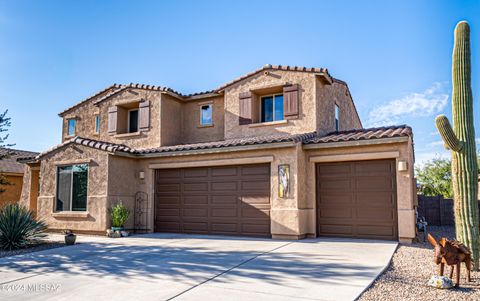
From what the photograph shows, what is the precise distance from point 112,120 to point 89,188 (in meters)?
5.05

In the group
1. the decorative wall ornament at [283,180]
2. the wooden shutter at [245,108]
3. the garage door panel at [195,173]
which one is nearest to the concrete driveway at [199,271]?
the decorative wall ornament at [283,180]

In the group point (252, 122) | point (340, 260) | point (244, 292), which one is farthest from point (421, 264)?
point (252, 122)

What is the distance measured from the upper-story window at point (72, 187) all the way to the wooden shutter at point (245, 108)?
6.52 m

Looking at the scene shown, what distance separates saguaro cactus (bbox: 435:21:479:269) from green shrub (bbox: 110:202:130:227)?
10.6 meters

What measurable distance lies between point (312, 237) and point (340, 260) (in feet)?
13.1

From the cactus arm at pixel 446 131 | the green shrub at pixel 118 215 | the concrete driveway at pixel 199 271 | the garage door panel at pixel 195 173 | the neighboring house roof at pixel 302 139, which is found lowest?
the concrete driveway at pixel 199 271

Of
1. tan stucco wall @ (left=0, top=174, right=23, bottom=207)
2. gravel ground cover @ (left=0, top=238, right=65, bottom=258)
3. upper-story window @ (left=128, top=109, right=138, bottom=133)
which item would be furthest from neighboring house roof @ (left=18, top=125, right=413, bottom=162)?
tan stucco wall @ (left=0, top=174, right=23, bottom=207)

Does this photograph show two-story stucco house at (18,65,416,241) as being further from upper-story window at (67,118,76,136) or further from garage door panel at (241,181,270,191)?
upper-story window at (67,118,76,136)

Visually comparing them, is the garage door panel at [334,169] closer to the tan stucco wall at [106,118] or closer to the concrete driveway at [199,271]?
the concrete driveway at [199,271]

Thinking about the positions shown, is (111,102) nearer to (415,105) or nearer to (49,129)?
(49,129)

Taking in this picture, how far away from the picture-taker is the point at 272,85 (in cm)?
1473

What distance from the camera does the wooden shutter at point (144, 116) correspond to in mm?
16734

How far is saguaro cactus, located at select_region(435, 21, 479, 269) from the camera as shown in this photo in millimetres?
6910

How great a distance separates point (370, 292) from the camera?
560cm
